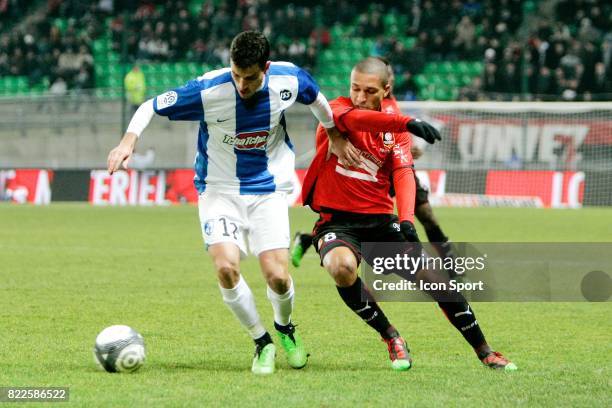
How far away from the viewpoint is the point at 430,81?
28375mm

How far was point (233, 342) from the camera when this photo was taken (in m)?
7.55

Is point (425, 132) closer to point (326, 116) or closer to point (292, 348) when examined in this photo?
point (326, 116)

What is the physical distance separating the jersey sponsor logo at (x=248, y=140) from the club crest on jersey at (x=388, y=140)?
0.76 m

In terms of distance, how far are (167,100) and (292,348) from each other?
63.4 inches

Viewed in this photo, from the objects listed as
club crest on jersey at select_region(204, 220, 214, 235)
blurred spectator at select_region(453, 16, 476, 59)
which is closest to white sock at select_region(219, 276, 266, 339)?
club crest on jersey at select_region(204, 220, 214, 235)

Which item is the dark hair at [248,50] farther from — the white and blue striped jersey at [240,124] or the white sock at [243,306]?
the white sock at [243,306]

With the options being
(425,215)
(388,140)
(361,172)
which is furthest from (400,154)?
(425,215)

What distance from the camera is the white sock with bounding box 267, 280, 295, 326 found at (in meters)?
6.58

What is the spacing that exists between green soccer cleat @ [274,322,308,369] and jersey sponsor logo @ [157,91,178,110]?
147cm

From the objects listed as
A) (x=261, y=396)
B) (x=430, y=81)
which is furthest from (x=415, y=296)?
(x=430, y=81)

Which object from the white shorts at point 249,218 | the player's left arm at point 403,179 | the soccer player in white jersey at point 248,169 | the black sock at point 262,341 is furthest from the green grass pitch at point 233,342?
the player's left arm at point 403,179

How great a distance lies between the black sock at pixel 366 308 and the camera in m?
6.66

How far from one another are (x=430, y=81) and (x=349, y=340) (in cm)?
2125

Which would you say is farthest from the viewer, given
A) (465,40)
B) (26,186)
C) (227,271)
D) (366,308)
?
(465,40)
